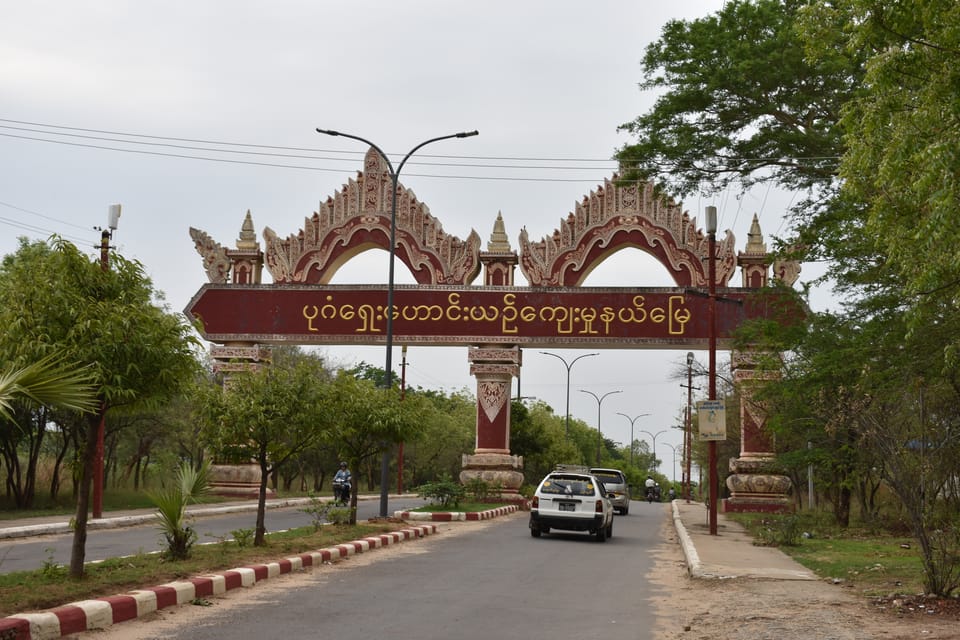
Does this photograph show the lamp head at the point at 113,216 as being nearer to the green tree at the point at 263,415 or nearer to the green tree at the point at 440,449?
the green tree at the point at 263,415

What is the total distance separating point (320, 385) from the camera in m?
17.8

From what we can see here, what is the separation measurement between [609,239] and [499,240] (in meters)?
3.74

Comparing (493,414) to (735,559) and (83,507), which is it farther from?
(83,507)

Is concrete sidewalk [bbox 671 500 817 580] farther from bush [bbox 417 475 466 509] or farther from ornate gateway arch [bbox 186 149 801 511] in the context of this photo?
ornate gateway arch [bbox 186 149 801 511]

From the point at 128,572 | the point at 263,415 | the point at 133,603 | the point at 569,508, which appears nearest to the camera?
the point at 133,603

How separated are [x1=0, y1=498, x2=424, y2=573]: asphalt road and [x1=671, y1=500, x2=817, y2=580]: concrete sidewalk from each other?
807cm

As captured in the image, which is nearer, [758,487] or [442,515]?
[442,515]

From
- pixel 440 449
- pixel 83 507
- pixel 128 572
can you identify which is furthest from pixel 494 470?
pixel 440 449

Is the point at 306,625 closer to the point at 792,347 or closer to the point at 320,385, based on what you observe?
the point at 320,385

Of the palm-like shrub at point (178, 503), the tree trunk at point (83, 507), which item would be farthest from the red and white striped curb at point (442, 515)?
the tree trunk at point (83, 507)

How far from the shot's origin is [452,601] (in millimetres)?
11336

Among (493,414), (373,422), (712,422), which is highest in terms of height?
(493,414)

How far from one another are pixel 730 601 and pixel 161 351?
7.08m

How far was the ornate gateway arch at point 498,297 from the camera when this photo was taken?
3341cm
